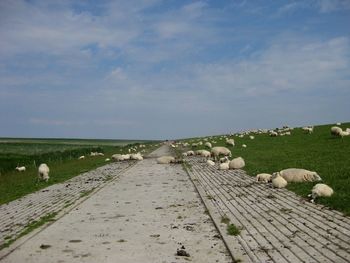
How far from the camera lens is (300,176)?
787 inches

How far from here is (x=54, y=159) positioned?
5653 centimetres

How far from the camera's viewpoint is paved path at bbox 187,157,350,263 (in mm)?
9430

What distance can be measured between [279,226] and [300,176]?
8303 millimetres

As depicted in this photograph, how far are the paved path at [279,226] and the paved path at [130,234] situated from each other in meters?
0.56

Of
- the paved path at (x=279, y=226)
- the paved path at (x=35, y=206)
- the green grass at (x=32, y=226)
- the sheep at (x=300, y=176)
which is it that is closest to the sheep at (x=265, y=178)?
the sheep at (x=300, y=176)

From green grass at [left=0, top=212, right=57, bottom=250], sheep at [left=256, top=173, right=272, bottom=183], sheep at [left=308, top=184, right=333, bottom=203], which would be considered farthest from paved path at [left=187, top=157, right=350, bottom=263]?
green grass at [left=0, top=212, right=57, bottom=250]

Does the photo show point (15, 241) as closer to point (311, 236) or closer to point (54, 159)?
point (311, 236)

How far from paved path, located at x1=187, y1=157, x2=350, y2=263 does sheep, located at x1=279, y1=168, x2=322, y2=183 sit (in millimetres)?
1314

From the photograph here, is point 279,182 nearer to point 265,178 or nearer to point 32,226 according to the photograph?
point 265,178

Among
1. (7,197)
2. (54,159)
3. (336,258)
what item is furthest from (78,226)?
(54,159)

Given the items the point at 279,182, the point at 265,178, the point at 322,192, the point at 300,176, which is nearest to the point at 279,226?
the point at 322,192

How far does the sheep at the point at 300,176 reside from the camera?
19.5 m

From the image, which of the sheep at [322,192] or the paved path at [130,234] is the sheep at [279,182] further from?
the sheep at [322,192]

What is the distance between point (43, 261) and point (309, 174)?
13.0 metres
